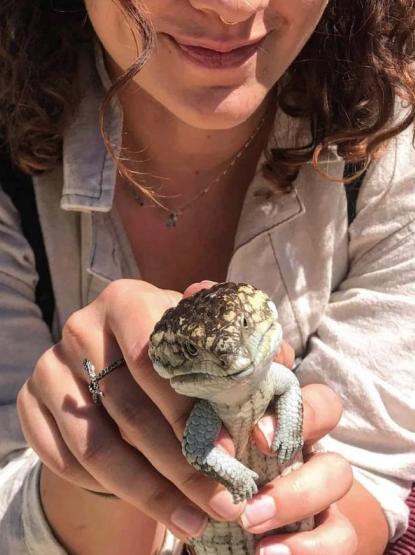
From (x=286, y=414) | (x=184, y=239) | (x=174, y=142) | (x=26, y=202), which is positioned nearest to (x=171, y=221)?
(x=184, y=239)

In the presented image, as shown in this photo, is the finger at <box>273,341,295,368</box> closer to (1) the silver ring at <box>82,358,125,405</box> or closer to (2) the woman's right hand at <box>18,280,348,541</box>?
(2) the woman's right hand at <box>18,280,348,541</box>

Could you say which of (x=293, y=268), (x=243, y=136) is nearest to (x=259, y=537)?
(x=293, y=268)

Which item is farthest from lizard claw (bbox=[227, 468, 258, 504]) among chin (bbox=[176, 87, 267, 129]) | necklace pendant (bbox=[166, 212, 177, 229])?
necklace pendant (bbox=[166, 212, 177, 229])

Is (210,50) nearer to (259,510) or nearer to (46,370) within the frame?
(46,370)

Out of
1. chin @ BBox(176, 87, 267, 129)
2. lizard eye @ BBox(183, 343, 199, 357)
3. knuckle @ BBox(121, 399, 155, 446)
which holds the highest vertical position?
chin @ BBox(176, 87, 267, 129)

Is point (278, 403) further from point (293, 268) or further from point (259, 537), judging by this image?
point (293, 268)

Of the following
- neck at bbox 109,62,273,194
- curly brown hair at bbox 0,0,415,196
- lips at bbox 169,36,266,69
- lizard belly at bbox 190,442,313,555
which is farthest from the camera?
neck at bbox 109,62,273,194
